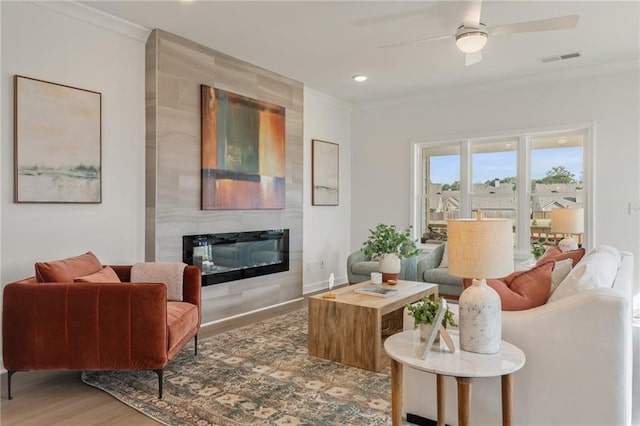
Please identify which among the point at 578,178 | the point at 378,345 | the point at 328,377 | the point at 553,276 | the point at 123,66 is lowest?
the point at 328,377

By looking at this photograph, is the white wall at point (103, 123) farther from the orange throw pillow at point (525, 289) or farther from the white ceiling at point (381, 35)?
the orange throw pillow at point (525, 289)

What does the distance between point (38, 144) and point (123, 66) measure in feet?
3.52

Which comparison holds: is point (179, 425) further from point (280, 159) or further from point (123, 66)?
point (280, 159)

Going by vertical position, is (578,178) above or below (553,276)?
above

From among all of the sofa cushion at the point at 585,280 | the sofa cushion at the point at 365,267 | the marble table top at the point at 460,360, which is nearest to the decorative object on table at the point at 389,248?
the sofa cushion at the point at 365,267

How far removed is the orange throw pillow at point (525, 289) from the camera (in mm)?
2264

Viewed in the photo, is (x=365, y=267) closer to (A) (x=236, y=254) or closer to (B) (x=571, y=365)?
(A) (x=236, y=254)

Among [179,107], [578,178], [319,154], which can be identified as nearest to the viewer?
[179,107]

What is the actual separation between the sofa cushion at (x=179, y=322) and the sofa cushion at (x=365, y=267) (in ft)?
8.40

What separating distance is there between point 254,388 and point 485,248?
183 centimetres

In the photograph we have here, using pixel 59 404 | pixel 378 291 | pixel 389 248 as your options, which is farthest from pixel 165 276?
pixel 389 248

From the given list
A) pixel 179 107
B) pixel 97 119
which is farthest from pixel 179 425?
pixel 179 107

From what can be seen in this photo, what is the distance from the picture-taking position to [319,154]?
244 inches

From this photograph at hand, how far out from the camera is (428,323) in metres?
2.02
